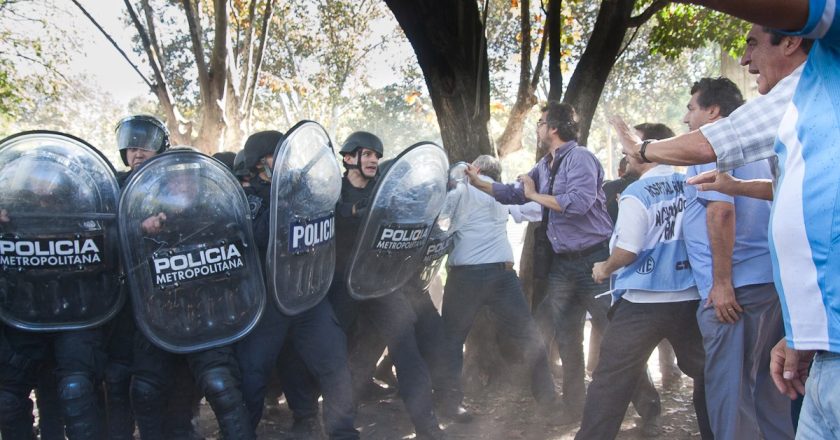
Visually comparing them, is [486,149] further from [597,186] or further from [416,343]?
[416,343]

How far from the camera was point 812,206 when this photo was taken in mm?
1346

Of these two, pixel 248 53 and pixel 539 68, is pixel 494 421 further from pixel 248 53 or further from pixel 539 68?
pixel 248 53

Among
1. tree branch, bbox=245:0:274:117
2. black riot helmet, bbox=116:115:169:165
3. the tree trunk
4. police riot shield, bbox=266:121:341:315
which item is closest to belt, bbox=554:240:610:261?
police riot shield, bbox=266:121:341:315

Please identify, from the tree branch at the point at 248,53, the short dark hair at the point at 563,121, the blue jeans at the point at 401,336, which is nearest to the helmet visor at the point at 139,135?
the blue jeans at the point at 401,336

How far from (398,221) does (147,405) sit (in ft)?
5.81

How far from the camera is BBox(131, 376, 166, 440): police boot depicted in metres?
3.48

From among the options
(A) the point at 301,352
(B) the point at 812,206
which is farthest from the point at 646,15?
(B) the point at 812,206

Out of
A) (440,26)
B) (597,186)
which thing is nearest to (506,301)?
(597,186)

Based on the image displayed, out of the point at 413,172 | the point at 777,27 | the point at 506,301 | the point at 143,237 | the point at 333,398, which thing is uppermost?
the point at 777,27

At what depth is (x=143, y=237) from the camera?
3.26 metres

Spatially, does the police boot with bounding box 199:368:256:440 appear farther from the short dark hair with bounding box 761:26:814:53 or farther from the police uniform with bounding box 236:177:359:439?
the short dark hair with bounding box 761:26:814:53

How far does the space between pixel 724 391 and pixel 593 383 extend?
0.61 metres

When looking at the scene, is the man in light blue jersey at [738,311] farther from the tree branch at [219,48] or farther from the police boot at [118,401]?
the tree branch at [219,48]

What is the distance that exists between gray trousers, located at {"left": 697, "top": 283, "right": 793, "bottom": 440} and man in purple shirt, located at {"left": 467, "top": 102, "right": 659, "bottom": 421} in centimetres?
132
